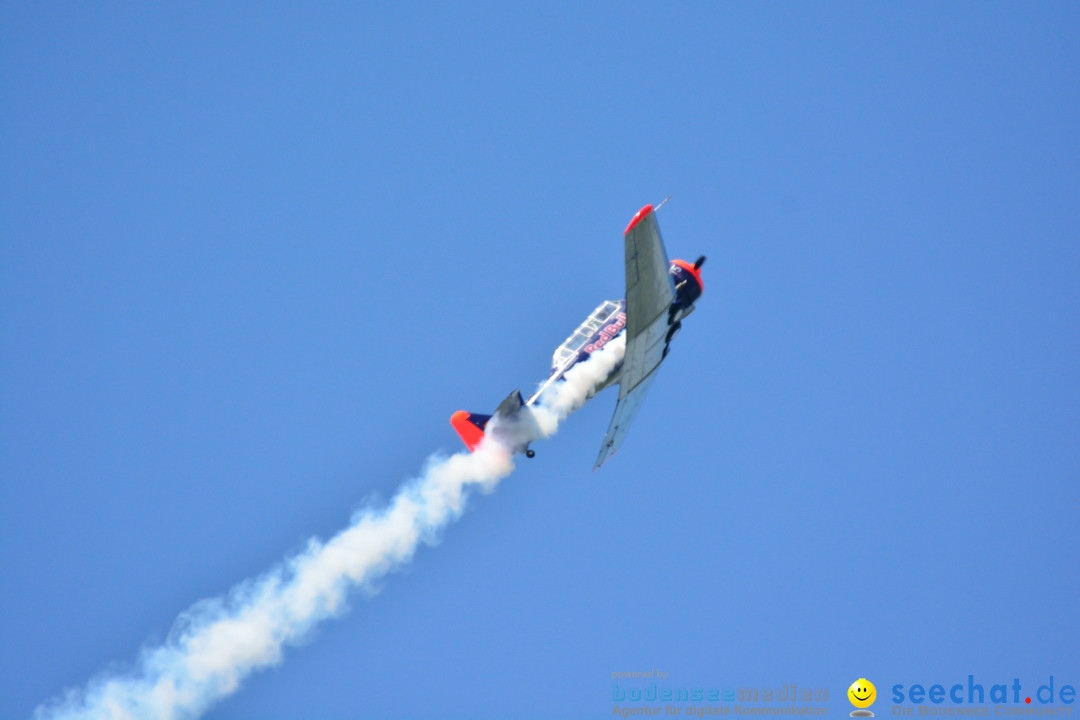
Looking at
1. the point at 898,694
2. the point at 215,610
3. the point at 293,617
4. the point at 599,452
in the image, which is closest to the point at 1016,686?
the point at 898,694

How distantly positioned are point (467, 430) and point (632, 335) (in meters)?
6.78

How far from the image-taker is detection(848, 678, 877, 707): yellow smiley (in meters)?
41.8

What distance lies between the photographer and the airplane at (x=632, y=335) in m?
31.7

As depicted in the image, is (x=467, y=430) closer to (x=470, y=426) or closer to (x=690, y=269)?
(x=470, y=426)

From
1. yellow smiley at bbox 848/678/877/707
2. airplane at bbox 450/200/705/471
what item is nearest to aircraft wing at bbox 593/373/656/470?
airplane at bbox 450/200/705/471

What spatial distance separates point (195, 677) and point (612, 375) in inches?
684

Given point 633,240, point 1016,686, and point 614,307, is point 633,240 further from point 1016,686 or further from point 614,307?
point 1016,686

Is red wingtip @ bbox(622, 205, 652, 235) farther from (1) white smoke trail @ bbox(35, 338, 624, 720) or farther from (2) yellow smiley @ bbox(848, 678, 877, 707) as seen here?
(2) yellow smiley @ bbox(848, 678, 877, 707)

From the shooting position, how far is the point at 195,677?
120 ft

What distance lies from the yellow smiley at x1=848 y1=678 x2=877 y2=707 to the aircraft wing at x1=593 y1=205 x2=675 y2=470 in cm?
1381

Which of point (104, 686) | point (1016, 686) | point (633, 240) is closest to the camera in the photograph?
point (633, 240)

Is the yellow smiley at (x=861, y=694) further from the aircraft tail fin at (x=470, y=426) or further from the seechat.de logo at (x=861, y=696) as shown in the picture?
the aircraft tail fin at (x=470, y=426)

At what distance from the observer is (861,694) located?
1656 inches

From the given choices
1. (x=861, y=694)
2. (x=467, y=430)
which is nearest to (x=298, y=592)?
(x=467, y=430)
